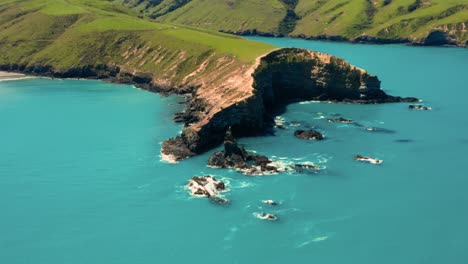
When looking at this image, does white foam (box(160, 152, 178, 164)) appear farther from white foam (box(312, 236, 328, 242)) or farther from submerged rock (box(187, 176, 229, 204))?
white foam (box(312, 236, 328, 242))

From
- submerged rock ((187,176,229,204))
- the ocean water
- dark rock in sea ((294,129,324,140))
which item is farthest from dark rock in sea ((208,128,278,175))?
dark rock in sea ((294,129,324,140))

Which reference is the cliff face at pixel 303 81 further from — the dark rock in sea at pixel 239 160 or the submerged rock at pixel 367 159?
the submerged rock at pixel 367 159

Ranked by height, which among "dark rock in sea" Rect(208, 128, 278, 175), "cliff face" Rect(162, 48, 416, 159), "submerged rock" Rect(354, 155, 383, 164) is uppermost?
"cliff face" Rect(162, 48, 416, 159)

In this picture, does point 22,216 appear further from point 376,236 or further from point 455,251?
point 455,251

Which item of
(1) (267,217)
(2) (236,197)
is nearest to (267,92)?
(2) (236,197)

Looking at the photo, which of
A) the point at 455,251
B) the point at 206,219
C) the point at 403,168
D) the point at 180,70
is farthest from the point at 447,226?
the point at 180,70

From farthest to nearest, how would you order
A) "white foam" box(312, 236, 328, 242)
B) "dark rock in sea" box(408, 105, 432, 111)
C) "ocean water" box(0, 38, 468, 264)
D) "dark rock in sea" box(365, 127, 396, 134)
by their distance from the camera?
1. "dark rock in sea" box(408, 105, 432, 111)
2. "dark rock in sea" box(365, 127, 396, 134)
3. "white foam" box(312, 236, 328, 242)
4. "ocean water" box(0, 38, 468, 264)
